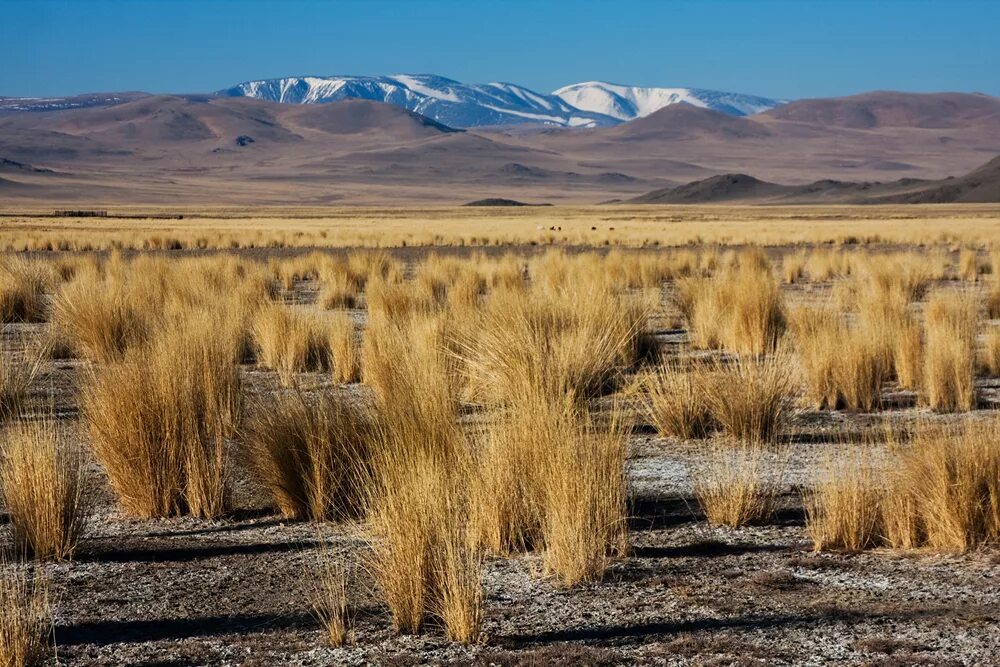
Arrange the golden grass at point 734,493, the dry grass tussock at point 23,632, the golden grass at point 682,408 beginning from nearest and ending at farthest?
the dry grass tussock at point 23,632, the golden grass at point 734,493, the golden grass at point 682,408

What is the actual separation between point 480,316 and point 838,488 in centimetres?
616

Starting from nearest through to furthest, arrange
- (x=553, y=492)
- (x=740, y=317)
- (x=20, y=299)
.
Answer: (x=553, y=492), (x=740, y=317), (x=20, y=299)

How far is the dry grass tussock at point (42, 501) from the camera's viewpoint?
6.20 meters

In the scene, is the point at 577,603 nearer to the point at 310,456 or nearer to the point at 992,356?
the point at 310,456

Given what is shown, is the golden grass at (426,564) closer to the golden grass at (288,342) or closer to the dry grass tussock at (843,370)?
the dry grass tussock at (843,370)

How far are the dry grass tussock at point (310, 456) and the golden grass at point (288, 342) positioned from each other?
16.5ft

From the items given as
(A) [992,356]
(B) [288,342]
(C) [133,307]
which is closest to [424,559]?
(B) [288,342]

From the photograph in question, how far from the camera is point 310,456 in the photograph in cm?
689

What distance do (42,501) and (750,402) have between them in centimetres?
482

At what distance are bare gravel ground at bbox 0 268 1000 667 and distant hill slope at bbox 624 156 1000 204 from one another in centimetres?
9750

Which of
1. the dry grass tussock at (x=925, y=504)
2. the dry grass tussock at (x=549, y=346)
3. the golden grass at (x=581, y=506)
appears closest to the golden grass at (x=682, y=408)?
the dry grass tussock at (x=549, y=346)

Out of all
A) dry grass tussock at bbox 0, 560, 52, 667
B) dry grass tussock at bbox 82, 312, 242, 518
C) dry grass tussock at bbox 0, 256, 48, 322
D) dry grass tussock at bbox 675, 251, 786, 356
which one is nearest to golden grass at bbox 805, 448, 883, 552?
dry grass tussock at bbox 82, 312, 242, 518

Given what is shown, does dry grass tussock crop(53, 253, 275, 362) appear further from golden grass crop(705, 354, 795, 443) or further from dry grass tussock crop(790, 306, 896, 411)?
dry grass tussock crop(790, 306, 896, 411)

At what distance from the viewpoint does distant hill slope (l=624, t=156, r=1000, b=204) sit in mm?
101356
